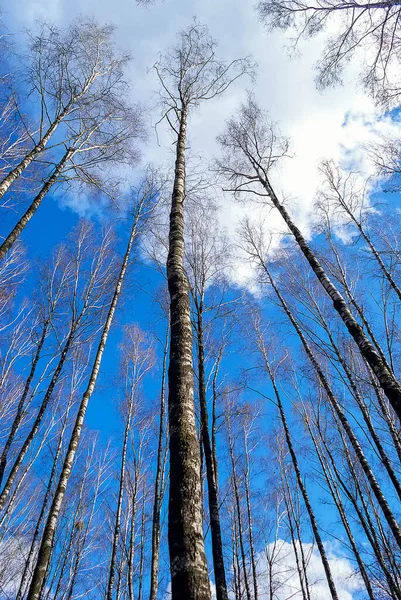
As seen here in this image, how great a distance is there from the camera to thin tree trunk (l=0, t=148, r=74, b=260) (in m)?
5.83

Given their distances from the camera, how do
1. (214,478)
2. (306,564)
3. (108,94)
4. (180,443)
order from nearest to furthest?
(180,443), (214,478), (108,94), (306,564)

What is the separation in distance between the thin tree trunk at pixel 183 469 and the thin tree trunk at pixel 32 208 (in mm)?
3625

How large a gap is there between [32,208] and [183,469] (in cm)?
648

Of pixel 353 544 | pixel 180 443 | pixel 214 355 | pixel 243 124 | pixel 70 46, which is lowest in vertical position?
pixel 180 443

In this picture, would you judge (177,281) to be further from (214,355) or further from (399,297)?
(399,297)

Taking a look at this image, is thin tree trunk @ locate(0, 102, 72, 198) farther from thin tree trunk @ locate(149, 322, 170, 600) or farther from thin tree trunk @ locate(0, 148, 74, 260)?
thin tree trunk @ locate(149, 322, 170, 600)

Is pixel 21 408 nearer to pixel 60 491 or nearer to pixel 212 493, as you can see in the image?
pixel 60 491

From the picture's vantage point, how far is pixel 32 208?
6.80 meters

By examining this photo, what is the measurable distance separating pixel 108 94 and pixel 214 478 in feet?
35.8

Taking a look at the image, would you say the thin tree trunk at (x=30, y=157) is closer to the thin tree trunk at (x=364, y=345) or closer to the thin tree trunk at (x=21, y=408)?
the thin tree trunk at (x=21, y=408)

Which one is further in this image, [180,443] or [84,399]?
[84,399]

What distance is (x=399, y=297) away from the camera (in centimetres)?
875

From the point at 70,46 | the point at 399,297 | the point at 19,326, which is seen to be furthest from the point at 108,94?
the point at 399,297

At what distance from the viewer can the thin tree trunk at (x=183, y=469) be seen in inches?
68.9
